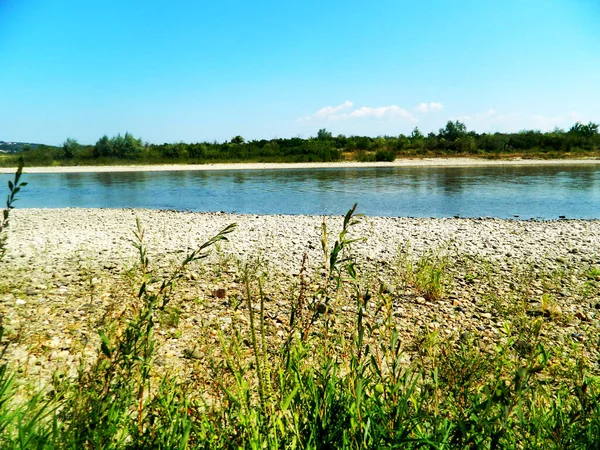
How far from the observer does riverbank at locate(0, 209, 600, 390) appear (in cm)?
411

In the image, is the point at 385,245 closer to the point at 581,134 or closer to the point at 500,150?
the point at 500,150

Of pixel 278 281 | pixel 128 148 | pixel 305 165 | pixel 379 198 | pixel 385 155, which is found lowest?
pixel 278 281

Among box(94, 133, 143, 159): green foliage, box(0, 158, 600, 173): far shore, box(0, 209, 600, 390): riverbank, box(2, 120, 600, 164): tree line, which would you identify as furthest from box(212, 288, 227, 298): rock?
box(94, 133, 143, 159): green foliage

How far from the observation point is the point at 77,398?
1594mm

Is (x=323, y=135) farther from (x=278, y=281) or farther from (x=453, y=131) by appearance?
(x=278, y=281)

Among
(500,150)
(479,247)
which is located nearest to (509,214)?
(479,247)

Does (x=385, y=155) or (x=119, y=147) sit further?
(x=119, y=147)

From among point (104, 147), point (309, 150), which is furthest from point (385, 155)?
point (104, 147)

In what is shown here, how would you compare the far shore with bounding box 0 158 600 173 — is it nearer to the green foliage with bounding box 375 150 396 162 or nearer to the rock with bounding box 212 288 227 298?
the green foliage with bounding box 375 150 396 162

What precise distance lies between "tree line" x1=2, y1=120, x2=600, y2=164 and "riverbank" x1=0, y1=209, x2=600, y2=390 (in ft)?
133

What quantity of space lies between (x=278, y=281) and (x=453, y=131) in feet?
194

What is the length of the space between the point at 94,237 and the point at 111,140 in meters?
48.3

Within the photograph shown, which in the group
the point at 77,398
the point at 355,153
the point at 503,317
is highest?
the point at 355,153

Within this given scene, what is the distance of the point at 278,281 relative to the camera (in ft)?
20.3
